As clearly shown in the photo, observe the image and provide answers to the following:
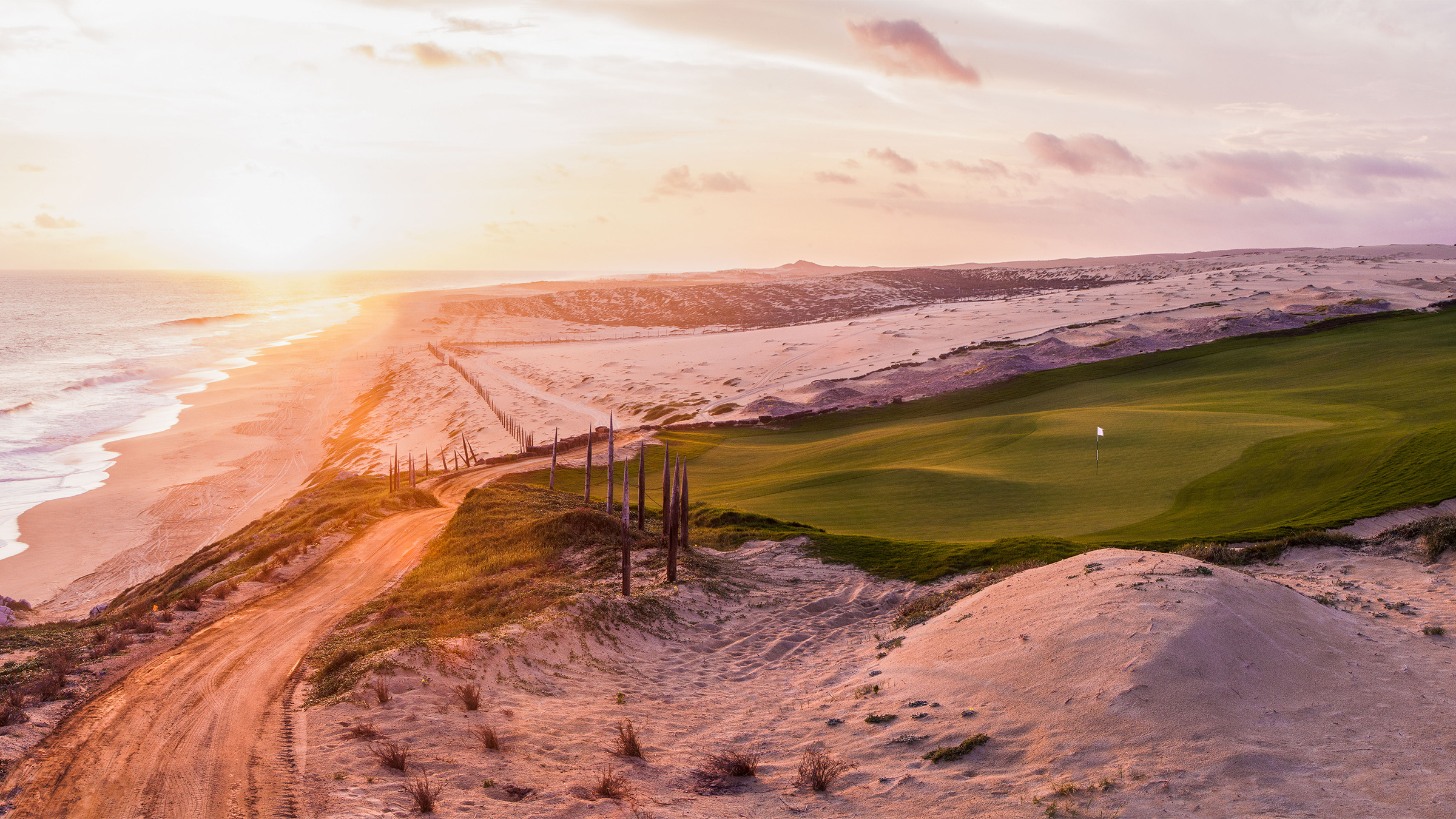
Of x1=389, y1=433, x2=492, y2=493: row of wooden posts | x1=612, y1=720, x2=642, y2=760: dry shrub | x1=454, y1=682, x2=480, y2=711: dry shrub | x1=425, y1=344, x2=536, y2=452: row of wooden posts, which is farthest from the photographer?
x1=425, y1=344, x2=536, y2=452: row of wooden posts

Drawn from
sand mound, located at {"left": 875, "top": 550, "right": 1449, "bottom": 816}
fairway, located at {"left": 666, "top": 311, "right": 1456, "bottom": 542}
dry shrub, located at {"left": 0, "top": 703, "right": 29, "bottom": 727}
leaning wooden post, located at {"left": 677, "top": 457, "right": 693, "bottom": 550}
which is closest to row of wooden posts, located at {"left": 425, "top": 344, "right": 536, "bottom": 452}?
fairway, located at {"left": 666, "top": 311, "right": 1456, "bottom": 542}

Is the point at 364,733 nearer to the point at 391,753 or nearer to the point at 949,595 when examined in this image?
the point at 391,753

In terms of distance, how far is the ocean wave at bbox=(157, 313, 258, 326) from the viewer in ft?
475

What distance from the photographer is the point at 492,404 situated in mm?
67750

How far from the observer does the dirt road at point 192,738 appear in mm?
10461

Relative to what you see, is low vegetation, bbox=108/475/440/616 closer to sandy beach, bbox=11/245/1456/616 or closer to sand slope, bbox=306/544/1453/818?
sandy beach, bbox=11/245/1456/616

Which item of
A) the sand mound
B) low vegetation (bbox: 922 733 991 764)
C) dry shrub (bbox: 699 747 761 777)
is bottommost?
dry shrub (bbox: 699 747 761 777)

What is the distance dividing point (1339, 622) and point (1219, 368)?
4539 centimetres

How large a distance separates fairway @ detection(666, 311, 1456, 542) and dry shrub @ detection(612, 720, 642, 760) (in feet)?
46.9

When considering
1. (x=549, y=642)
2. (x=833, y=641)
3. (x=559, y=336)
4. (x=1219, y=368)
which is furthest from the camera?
(x=559, y=336)

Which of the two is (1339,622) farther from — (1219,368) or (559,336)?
(559,336)

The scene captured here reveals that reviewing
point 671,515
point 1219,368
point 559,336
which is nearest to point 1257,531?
point 671,515

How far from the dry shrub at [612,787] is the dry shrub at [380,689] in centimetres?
441

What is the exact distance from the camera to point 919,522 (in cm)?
2608
